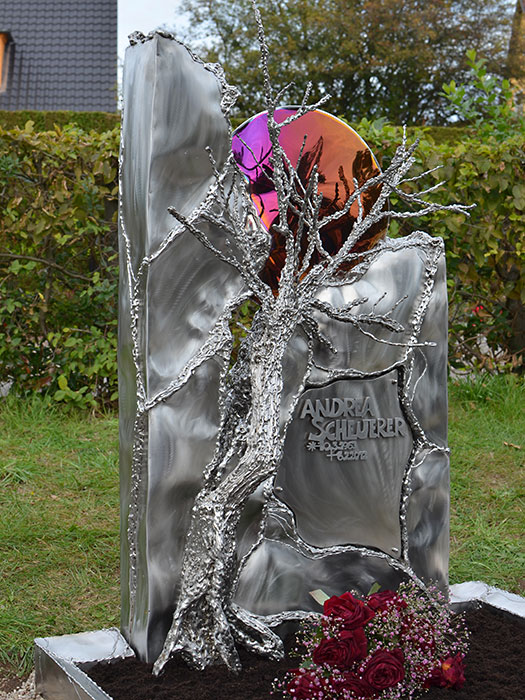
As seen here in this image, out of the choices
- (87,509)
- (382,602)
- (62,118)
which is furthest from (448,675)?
(62,118)

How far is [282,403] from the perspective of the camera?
269cm

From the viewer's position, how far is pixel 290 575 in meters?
2.72

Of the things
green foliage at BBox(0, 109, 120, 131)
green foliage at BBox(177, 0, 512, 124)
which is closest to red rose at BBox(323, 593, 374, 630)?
green foliage at BBox(0, 109, 120, 131)

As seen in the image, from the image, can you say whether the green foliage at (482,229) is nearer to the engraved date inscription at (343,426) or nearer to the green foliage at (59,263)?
the green foliage at (59,263)

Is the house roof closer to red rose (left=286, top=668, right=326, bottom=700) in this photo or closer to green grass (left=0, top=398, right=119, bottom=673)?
green grass (left=0, top=398, right=119, bottom=673)

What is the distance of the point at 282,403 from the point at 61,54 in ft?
63.5

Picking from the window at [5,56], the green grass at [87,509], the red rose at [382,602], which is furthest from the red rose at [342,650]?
the window at [5,56]

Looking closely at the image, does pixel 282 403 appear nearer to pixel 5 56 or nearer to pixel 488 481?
pixel 488 481

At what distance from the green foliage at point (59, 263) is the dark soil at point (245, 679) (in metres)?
3.14

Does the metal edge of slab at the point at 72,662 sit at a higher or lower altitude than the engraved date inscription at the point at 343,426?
lower

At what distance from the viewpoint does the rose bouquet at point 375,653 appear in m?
2.21

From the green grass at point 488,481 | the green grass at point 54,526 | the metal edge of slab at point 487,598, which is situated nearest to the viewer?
the metal edge of slab at point 487,598

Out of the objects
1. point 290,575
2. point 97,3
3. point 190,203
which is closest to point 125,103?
point 190,203

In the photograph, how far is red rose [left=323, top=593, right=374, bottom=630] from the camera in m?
2.29
